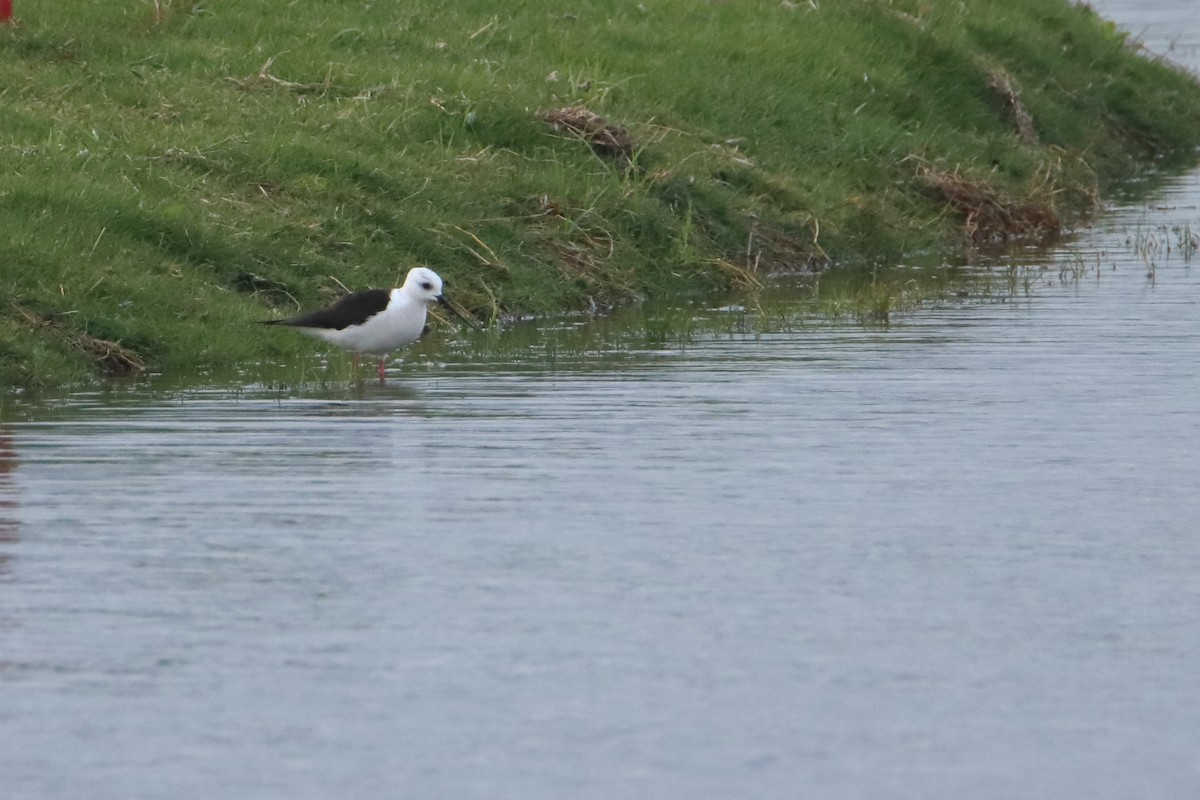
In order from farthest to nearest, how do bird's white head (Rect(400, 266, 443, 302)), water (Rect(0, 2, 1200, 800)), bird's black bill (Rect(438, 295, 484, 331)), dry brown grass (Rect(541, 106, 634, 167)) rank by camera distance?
dry brown grass (Rect(541, 106, 634, 167)) < bird's black bill (Rect(438, 295, 484, 331)) < bird's white head (Rect(400, 266, 443, 302)) < water (Rect(0, 2, 1200, 800))

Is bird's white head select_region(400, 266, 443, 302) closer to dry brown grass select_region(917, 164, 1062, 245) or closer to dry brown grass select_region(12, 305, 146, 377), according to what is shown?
dry brown grass select_region(12, 305, 146, 377)

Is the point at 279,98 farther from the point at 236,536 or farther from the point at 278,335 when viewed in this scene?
the point at 236,536

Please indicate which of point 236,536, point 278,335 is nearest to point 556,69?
point 278,335

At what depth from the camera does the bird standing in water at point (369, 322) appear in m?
13.5

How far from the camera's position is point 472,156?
17828 mm

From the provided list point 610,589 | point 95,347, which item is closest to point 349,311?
point 95,347

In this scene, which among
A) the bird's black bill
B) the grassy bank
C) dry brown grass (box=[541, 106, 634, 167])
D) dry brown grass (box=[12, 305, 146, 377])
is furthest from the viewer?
dry brown grass (box=[541, 106, 634, 167])

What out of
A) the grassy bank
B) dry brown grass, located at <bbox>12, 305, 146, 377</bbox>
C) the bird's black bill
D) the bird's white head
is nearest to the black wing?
the bird's white head

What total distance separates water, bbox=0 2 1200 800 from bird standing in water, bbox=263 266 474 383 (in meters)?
0.50

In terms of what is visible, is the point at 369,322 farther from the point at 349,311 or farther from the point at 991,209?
the point at 991,209

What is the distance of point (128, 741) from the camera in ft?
21.2

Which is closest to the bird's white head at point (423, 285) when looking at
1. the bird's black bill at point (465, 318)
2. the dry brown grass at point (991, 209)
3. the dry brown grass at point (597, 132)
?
the bird's black bill at point (465, 318)

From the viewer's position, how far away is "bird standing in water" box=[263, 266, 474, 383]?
13.5 meters

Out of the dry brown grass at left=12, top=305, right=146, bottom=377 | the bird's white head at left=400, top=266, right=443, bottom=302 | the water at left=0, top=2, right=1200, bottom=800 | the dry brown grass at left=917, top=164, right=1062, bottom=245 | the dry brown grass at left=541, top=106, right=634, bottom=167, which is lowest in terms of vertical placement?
the water at left=0, top=2, right=1200, bottom=800
